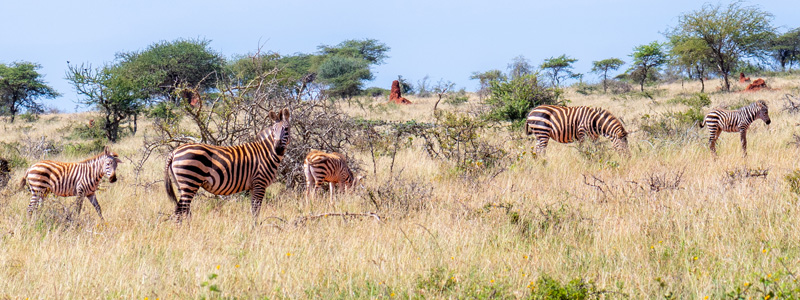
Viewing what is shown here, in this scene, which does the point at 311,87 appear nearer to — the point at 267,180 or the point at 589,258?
the point at 267,180

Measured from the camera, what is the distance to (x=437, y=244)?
5914 mm

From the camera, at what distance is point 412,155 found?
1363cm

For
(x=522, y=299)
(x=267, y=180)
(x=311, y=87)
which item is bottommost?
(x=522, y=299)

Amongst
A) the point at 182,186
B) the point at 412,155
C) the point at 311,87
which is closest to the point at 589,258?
the point at 182,186

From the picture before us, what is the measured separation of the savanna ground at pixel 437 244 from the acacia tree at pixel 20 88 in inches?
1733

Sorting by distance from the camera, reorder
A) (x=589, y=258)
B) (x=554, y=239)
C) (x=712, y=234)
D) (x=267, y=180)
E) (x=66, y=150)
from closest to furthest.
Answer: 1. (x=589, y=258)
2. (x=712, y=234)
3. (x=554, y=239)
4. (x=267, y=180)
5. (x=66, y=150)

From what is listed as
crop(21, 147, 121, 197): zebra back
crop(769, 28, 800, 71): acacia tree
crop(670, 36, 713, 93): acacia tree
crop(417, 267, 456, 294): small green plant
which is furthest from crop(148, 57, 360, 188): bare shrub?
crop(769, 28, 800, 71): acacia tree

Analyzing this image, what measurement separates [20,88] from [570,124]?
4733cm

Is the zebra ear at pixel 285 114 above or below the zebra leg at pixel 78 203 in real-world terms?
above

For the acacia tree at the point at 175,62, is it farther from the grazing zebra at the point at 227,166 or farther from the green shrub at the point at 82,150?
the grazing zebra at the point at 227,166

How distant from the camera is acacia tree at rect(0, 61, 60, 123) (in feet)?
153

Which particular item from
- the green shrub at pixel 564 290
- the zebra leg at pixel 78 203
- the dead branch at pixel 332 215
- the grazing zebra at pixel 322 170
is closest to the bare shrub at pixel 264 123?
the grazing zebra at pixel 322 170

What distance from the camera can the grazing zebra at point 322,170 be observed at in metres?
9.02

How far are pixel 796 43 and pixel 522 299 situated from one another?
2888 inches
